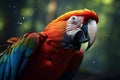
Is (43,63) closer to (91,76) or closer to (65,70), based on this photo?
(65,70)

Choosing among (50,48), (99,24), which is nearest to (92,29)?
(50,48)

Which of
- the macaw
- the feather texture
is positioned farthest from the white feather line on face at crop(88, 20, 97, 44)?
the feather texture

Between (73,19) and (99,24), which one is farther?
(99,24)

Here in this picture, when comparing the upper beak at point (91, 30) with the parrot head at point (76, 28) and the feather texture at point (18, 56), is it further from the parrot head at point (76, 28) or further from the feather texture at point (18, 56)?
the feather texture at point (18, 56)

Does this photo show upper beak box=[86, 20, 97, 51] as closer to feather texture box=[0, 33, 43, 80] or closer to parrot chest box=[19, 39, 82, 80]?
parrot chest box=[19, 39, 82, 80]

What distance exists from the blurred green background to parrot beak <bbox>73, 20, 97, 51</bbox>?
235mm

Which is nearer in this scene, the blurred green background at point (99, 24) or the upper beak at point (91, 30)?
the upper beak at point (91, 30)

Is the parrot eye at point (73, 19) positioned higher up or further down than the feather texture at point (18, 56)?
higher up

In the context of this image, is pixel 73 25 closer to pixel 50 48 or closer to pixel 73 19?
pixel 73 19

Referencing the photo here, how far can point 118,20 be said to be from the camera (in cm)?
163

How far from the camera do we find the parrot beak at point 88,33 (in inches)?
51.5

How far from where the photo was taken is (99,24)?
5.20ft

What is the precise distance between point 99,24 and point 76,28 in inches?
11.4

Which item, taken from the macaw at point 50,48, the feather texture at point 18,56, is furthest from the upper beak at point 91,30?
the feather texture at point 18,56
